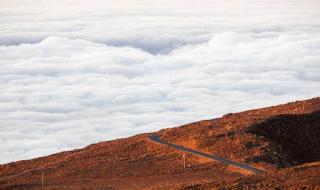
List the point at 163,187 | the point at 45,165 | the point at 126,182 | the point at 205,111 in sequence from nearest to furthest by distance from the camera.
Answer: the point at 163,187, the point at 126,182, the point at 45,165, the point at 205,111

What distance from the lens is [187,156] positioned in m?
45.0

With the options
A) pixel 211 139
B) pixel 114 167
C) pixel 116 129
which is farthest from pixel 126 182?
pixel 116 129

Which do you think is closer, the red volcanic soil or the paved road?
the red volcanic soil

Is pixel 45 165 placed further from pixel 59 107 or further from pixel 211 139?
pixel 59 107

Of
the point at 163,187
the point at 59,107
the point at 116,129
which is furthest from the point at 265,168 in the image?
the point at 59,107

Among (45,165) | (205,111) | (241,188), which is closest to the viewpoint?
(241,188)

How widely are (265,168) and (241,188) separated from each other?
9.27 metres

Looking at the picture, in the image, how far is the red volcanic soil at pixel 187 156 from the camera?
41.6 meters

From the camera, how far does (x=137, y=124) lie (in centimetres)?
14250

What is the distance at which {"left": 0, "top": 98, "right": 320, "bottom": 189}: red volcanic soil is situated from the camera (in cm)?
4159

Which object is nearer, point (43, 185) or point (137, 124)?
point (43, 185)

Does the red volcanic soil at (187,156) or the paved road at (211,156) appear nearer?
the red volcanic soil at (187,156)

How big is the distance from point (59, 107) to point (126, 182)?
4941 inches

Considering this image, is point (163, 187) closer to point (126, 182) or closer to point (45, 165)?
point (126, 182)
